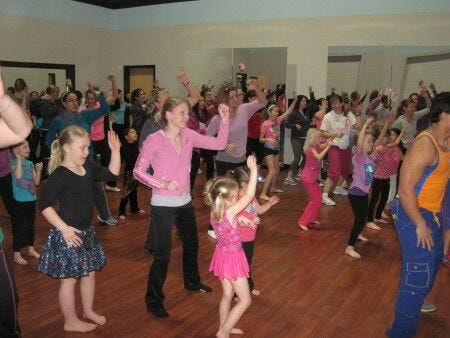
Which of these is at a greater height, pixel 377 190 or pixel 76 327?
pixel 377 190

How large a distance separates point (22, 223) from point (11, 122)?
9.04 ft

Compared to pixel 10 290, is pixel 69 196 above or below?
above

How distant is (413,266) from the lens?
8.20ft

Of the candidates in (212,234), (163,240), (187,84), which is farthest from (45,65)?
(163,240)

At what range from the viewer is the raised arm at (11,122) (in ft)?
5.54

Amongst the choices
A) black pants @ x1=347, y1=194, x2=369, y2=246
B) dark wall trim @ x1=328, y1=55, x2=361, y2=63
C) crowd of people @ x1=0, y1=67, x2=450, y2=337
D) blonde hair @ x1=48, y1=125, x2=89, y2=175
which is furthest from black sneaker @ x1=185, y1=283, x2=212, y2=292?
dark wall trim @ x1=328, y1=55, x2=361, y2=63

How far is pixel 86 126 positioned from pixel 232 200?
9.57ft

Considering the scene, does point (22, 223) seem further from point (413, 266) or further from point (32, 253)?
point (413, 266)

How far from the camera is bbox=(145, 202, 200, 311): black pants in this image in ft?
10.1

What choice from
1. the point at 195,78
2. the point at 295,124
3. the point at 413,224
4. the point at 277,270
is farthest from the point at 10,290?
the point at 195,78

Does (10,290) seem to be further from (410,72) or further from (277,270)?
(410,72)

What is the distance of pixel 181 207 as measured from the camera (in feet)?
10.3

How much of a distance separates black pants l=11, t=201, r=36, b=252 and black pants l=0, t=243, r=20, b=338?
2367 millimetres

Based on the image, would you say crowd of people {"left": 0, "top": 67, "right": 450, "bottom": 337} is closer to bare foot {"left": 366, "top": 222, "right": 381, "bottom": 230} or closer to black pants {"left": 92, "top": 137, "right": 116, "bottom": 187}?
bare foot {"left": 366, "top": 222, "right": 381, "bottom": 230}
